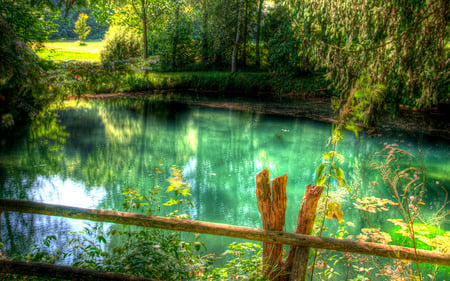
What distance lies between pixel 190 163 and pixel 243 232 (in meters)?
6.72

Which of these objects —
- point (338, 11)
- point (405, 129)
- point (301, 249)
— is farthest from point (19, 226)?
point (405, 129)

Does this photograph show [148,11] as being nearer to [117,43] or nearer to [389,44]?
[117,43]

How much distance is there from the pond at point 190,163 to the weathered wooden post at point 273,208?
2324 mm

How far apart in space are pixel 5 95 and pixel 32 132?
973 centimetres

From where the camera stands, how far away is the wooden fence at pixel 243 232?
228 cm

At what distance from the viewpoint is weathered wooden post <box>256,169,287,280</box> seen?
2506 millimetres

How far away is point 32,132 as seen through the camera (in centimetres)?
1123

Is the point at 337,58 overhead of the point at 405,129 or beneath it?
overhead

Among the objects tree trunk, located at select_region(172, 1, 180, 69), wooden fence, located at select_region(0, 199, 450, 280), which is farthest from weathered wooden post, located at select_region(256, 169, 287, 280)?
tree trunk, located at select_region(172, 1, 180, 69)

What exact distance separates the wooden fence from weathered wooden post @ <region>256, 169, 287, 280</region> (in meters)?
0.10

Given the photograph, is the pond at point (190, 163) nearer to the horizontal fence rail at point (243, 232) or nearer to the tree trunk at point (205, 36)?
the horizontal fence rail at point (243, 232)

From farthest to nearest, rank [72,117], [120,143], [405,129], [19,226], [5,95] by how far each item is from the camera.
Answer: [72,117] → [405,129] → [120,143] → [19,226] → [5,95]

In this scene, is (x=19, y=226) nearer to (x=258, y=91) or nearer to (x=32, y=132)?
(x=32, y=132)

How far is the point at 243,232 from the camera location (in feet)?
7.93
